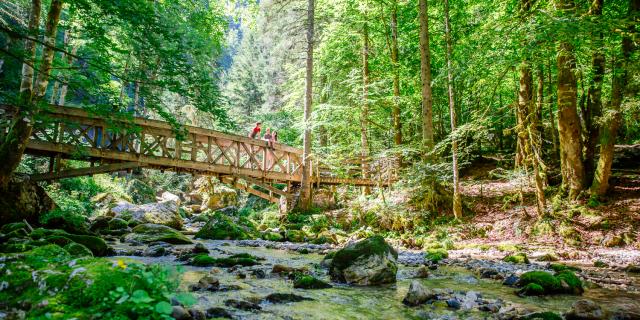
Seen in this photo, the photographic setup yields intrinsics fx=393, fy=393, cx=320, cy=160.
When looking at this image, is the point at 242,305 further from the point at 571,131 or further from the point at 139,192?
the point at 139,192

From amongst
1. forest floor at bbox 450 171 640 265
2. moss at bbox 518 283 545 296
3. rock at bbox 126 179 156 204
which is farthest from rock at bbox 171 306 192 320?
rock at bbox 126 179 156 204

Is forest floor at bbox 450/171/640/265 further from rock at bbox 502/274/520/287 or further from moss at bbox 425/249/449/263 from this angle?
rock at bbox 502/274/520/287

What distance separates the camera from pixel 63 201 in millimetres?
13727

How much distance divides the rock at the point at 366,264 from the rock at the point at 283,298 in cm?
130

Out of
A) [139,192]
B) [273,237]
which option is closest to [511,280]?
[273,237]

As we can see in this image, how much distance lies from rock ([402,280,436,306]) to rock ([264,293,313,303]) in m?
1.13

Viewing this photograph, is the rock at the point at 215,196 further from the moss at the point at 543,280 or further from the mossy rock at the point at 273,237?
the moss at the point at 543,280

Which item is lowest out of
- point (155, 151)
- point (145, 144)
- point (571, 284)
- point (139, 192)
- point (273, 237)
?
point (273, 237)

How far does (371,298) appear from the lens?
15.4 ft

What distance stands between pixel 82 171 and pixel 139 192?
35.3 ft

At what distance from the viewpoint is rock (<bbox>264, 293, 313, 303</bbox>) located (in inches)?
172

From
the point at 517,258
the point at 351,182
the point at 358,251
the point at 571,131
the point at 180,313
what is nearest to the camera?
the point at 180,313

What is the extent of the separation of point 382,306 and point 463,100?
16.3 meters

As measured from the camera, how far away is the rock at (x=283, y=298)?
4.38 m
